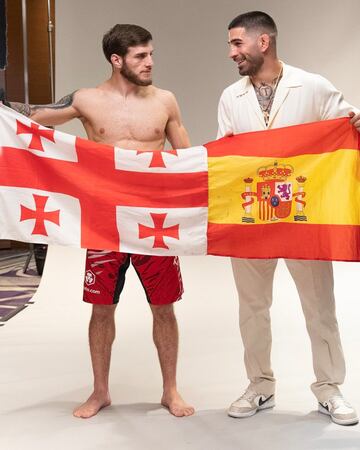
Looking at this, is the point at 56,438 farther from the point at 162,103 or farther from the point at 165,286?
the point at 162,103

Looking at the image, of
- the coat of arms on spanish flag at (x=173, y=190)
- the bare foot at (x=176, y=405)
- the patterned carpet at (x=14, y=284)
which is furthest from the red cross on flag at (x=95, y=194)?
the patterned carpet at (x=14, y=284)

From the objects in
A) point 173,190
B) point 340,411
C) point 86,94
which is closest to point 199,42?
point 86,94

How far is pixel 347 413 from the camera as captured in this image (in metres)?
2.73

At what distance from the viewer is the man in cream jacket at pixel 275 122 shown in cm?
273


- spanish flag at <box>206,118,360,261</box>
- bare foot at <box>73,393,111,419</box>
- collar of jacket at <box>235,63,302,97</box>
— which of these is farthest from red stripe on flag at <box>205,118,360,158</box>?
bare foot at <box>73,393,111,419</box>

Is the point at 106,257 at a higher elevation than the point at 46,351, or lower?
higher

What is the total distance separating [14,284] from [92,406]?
10.9 feet

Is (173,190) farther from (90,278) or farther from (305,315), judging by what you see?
(305,315)

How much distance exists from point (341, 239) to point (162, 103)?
2.98 ft

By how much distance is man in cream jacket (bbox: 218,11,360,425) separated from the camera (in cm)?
273

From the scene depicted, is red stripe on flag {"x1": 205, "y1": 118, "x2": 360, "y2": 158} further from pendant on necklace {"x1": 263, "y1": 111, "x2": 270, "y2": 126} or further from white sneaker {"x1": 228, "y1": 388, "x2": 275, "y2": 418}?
white sneaker {"x1": 228, "y1": 388, "x2": 275, "y2": 418}

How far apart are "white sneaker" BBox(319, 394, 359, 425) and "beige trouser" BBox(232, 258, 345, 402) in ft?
0.11

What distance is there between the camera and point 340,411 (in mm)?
2740

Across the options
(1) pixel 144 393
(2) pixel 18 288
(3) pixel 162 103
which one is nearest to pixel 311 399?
(1) pixel 144 393
